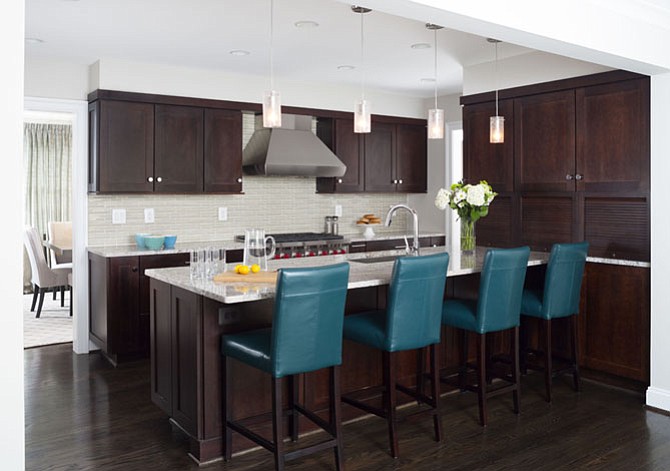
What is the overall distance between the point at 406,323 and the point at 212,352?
1029 millimetres

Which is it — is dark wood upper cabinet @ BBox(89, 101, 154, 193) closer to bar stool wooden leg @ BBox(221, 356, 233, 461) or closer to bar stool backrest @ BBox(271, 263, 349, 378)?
bar stool wooden leg @ BBox(221, 356, 233, 461)

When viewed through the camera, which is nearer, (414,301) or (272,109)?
(414,301)

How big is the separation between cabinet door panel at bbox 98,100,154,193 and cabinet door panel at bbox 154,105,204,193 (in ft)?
0.27

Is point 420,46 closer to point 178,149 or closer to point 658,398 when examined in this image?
point 178,149

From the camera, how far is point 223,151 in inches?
239

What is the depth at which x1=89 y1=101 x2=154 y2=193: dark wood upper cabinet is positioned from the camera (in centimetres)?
543

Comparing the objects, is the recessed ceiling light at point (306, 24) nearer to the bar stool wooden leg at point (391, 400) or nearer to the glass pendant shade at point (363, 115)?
the glass pendant shade at point (363, 115)

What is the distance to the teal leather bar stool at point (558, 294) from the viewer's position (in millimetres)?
4176

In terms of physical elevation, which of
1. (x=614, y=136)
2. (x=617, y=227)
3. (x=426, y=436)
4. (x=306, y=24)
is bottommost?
(x=426, y=436)

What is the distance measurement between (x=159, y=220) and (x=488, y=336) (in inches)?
127

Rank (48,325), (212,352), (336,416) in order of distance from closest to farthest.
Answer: (336,416)
(212,352)
(48,325)

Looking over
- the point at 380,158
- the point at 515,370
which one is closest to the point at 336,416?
the point at 515,370

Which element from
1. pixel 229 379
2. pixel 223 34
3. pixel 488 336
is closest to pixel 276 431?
pixel 229 379

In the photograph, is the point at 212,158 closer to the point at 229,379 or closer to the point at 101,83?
the point at 101,83
